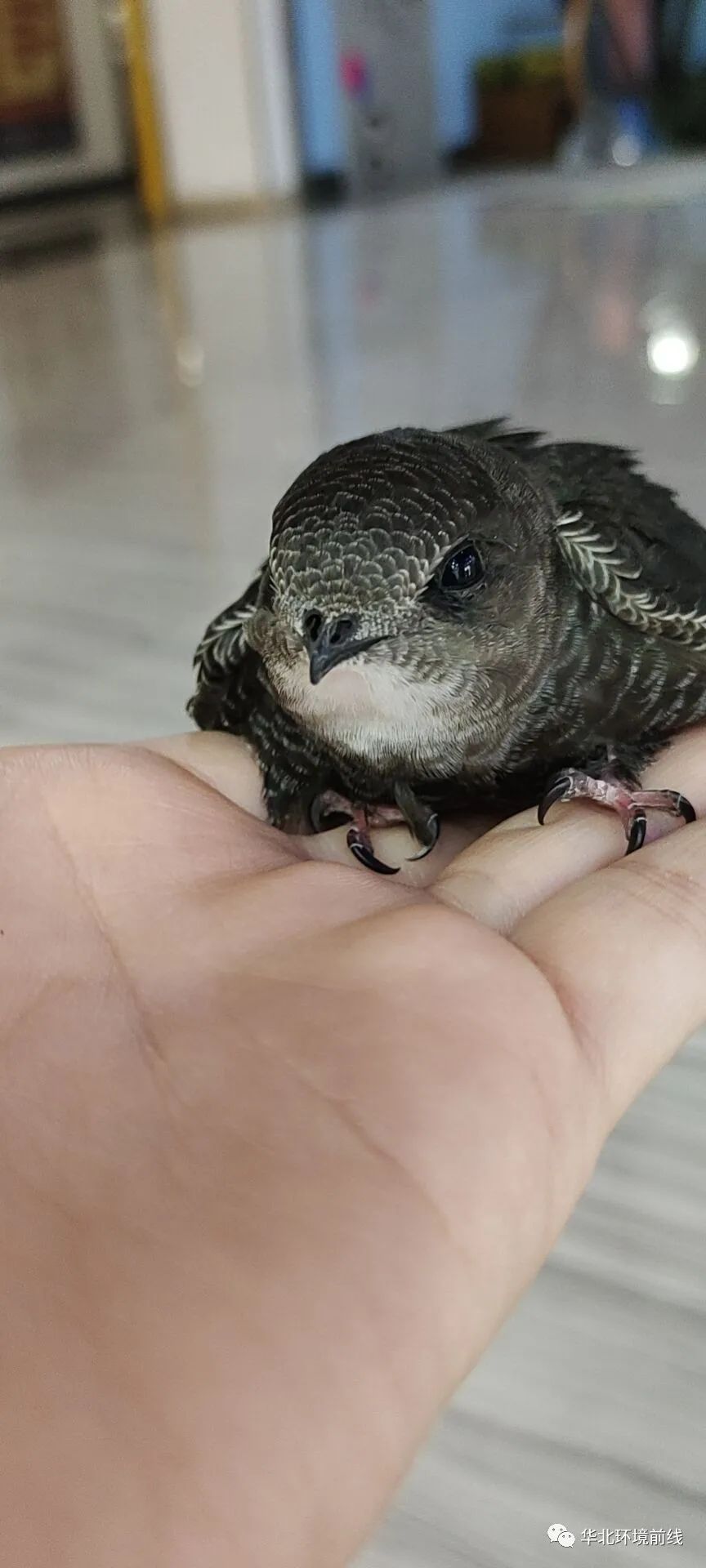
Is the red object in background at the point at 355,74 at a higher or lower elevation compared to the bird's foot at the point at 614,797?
higher

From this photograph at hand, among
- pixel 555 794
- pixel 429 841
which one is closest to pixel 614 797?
pixel 555 794

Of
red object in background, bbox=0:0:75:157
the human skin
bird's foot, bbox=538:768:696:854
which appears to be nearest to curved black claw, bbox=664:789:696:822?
bird's foot, bbox=538:768:696:854

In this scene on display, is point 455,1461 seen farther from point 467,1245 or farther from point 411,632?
point 411,632

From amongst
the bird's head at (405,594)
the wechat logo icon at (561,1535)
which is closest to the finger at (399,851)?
the bird's head at (405,594)

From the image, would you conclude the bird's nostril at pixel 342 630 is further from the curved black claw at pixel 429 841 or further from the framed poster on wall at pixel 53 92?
the framed poster on wall at pixel 53 92

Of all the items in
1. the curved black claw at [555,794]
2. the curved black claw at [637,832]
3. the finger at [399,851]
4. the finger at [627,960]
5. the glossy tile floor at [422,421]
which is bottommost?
the glossy tile floor at [422,421]

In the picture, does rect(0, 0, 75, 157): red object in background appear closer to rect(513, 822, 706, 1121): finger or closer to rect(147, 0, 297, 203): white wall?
rect(147, 0, 297, 203): white wall

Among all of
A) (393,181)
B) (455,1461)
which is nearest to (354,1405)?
(455,1461)
